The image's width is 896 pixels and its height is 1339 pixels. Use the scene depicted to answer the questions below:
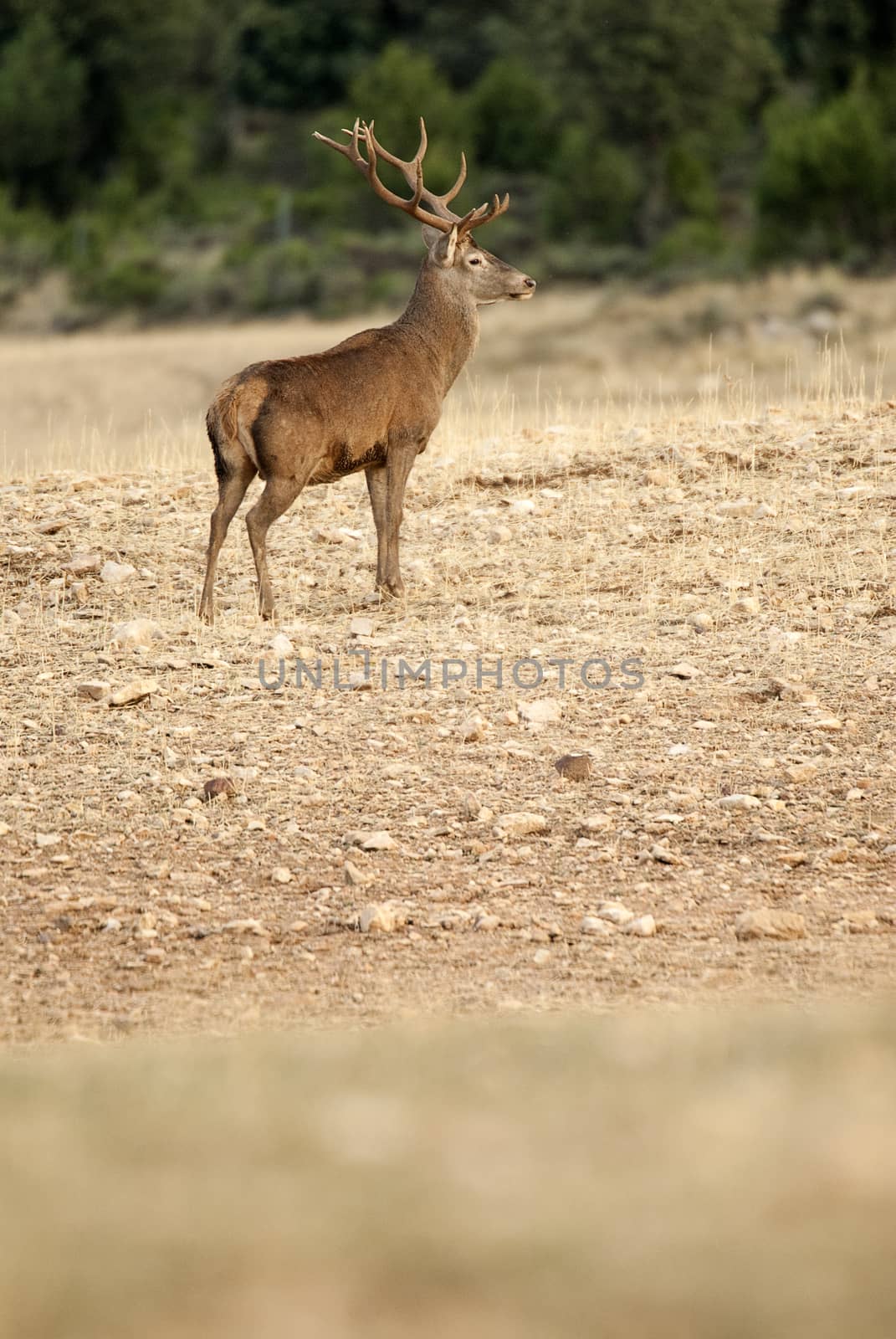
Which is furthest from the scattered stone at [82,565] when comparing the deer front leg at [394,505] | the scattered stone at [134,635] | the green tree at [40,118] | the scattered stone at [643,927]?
the green tree at [40,118]

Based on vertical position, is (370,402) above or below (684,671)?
above

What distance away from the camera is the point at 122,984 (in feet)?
19.1

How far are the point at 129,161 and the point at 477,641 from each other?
1960 inches

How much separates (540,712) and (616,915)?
1937 millimetres

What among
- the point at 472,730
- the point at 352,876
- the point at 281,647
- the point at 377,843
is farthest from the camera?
the point at 281,647

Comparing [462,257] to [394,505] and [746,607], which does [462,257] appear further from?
[746,607]

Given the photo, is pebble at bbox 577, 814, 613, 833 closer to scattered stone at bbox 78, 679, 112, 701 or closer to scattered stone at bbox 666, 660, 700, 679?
scattered stone at bbox 666, 660, 700, 679

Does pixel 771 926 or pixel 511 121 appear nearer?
pixel 771 926

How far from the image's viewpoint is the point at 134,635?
9039mm

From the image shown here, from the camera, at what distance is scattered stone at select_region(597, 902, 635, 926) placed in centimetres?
617

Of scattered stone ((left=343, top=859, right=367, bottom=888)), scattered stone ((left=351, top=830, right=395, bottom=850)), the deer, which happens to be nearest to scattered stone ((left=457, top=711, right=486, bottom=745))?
scattered stone ((left=351, top=830, right=395, bottom=850))

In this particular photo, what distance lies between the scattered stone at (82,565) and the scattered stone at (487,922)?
5042 millimetres

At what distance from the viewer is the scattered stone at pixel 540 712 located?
26.1 feet

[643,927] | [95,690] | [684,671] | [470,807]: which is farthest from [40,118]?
[643,927]
